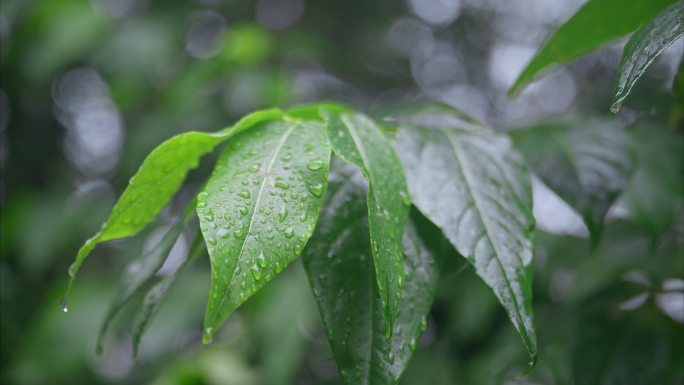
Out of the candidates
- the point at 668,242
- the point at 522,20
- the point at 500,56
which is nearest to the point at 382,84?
the point at 500,56

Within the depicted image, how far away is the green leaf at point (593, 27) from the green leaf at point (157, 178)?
15.8 inches

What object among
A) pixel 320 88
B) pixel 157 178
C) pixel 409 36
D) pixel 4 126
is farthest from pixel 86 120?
pixel 157 178

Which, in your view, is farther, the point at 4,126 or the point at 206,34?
the point at 206,34

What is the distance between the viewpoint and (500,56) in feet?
10.2

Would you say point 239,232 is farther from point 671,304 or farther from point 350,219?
point 671,304

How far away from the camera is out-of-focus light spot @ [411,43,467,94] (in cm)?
322

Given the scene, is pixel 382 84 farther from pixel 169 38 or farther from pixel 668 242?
pixel 668 242

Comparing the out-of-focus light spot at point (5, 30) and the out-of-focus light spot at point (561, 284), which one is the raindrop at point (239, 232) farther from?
the out-of-focus light spot at point (5, 30)

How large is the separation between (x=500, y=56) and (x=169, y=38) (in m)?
1.70

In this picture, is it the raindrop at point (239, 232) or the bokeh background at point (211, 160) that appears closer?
the raindrop at point (239, 232)

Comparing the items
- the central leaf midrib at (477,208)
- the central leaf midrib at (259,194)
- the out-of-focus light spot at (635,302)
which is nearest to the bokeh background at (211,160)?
the out-of-focus light spot at (635,302)

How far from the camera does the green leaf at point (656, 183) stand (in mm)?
1002

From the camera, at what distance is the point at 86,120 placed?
8.87 ft

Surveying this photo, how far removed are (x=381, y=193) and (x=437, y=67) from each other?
2.79 m
